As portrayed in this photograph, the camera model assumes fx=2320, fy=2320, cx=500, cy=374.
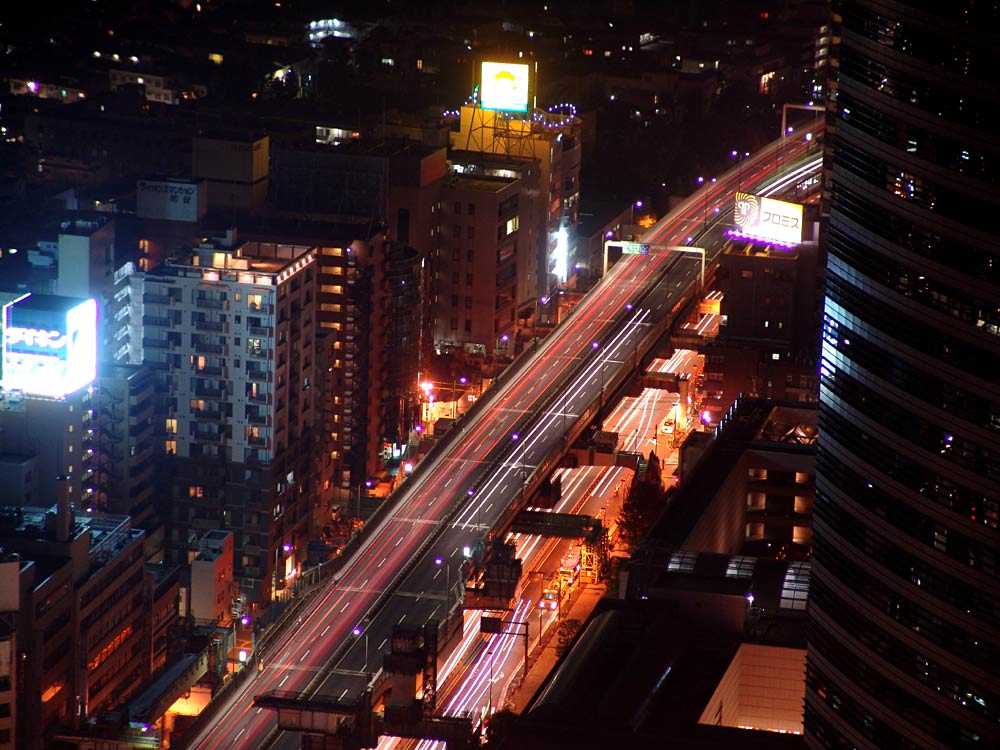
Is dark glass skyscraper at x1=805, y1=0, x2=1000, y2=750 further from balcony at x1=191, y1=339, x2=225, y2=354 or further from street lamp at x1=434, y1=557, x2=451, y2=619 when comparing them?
balcony at x1=191, y1=339, x2=225, y2=354

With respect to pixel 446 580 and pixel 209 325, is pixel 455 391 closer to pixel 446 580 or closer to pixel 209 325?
pixel 209 325

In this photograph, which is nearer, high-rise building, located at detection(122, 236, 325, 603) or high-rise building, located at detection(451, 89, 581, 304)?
high-rise building, located at detection(122, 236, 325, 603)

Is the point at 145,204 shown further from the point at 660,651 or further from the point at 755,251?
the point at 660,651

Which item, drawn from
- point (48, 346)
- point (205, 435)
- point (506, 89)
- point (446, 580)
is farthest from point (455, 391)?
point (446, 580)

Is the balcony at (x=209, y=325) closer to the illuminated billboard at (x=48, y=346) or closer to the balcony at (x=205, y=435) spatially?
the balcony at (x=205, y=435)

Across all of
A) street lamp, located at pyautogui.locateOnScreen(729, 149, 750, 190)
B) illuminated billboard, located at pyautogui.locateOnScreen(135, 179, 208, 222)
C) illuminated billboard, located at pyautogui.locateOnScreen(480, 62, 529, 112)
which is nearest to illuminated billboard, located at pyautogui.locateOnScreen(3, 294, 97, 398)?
illuminated billboard, located at pyautogui.locateOnScreen(135, 179, 208, 222)

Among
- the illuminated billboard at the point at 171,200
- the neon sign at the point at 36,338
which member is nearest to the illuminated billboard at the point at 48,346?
the neon sign at the point at 36,338
